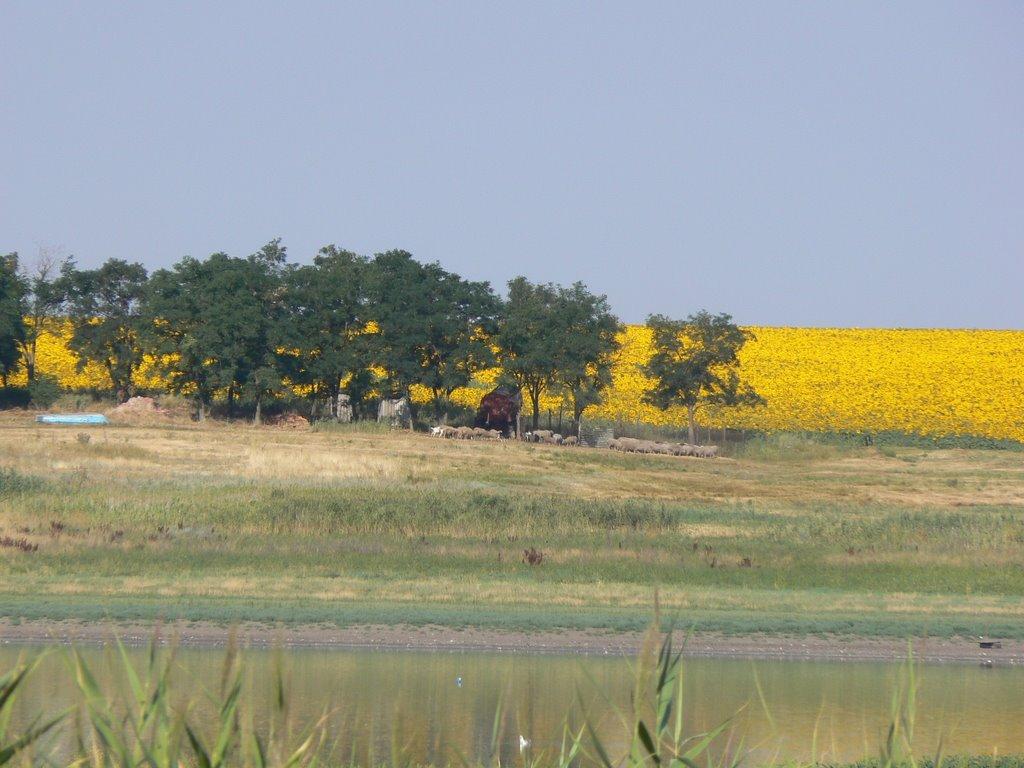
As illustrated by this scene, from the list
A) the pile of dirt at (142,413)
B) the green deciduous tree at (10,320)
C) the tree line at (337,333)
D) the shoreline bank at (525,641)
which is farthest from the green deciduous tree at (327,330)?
the shoreline bank at (525,641)

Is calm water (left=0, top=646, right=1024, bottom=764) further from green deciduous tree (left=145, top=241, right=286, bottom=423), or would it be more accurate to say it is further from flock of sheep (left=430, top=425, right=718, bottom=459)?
green deciduous tree (left=145, top=241, right=286, bottom=423)

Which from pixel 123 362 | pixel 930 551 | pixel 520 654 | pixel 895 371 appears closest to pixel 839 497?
pixel 930 551

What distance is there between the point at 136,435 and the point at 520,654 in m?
39.9

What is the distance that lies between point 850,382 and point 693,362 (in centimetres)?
2588

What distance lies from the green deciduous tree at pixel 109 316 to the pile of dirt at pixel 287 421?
9.69 metres

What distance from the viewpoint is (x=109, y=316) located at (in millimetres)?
79312

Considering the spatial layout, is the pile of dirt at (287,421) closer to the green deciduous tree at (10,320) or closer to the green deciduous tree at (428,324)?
the green deciduous tree at (428,324)

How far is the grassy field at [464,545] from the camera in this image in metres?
24.1

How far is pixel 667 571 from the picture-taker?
29.1 m

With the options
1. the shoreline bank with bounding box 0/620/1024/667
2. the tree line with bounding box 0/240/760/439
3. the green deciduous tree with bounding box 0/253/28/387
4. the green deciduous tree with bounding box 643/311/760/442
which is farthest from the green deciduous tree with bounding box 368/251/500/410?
the shoreline bank with bounding box 0/620/1024/667

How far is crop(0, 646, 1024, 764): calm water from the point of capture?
15.3m

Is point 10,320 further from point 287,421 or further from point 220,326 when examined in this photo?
point 287,421

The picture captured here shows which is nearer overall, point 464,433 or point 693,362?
point 464,433

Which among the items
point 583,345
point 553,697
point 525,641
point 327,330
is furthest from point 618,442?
point 553,697
